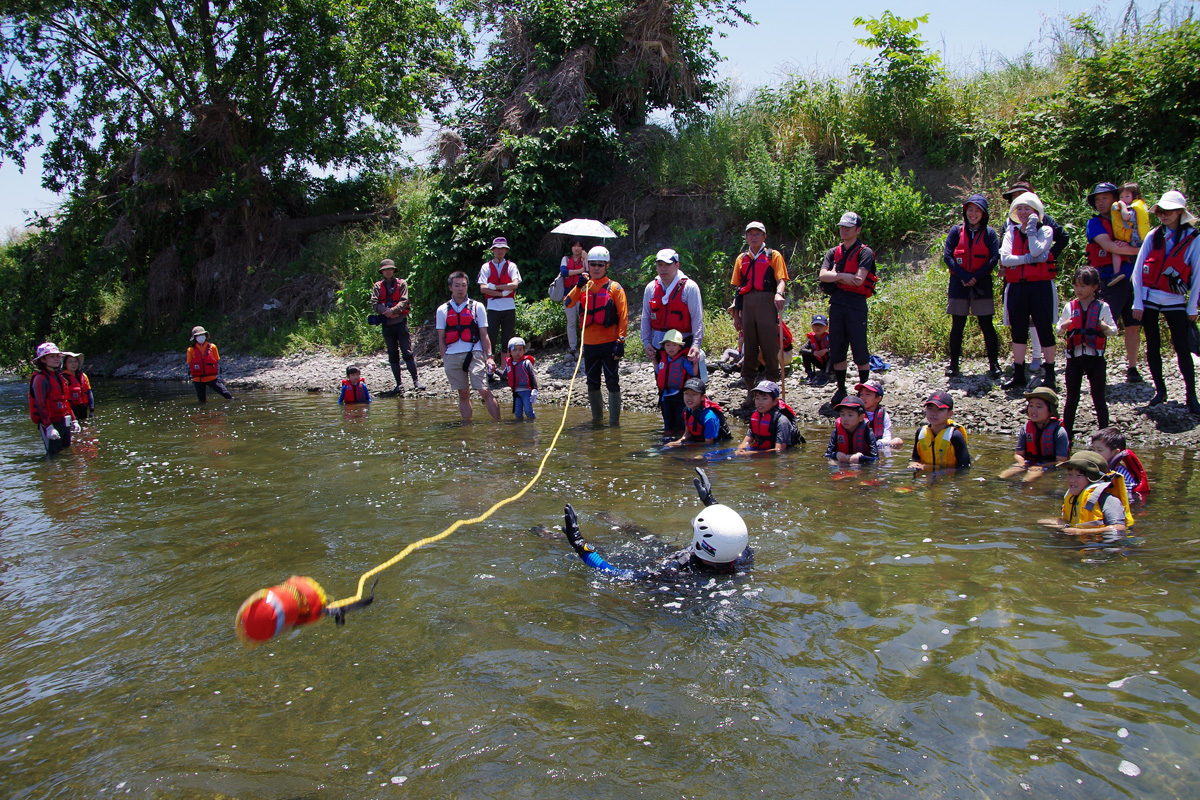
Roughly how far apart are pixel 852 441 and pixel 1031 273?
288cm

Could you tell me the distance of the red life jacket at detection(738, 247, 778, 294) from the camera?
9562 millimetres

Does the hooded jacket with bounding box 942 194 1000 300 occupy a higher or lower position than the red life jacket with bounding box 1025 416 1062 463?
higher

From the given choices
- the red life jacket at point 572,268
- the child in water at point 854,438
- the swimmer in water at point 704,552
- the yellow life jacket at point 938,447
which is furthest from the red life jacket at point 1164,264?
the red life jacket at point 572,268

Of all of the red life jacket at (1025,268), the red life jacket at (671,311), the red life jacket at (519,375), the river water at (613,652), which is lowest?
the river water at (613,652)

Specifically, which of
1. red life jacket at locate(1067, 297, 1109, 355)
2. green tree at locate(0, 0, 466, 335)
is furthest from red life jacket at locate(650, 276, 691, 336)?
green tree at locate(0, 0, 466, 335)

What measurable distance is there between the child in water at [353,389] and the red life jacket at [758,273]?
21.4ft

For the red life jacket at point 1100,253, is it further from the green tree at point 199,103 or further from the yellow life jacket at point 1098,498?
the green tree at point 199,103

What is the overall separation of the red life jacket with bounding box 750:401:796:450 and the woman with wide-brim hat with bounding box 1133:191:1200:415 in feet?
11.7

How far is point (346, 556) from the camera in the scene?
582cm

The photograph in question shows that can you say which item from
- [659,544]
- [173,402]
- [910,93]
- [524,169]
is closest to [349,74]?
[524,169]

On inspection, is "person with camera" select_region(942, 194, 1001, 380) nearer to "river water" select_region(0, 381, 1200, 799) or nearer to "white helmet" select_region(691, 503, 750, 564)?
"river water" select_region(0, 381, 1200, 799)

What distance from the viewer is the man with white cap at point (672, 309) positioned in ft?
29.8

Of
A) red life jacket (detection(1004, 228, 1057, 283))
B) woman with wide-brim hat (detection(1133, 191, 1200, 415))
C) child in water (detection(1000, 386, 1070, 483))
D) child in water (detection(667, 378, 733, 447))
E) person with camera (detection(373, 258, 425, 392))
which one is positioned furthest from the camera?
person with camera (detection(373, 258, 425, 392))

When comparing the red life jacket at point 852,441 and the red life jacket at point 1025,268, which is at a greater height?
the red life jacket at point 1025,268
